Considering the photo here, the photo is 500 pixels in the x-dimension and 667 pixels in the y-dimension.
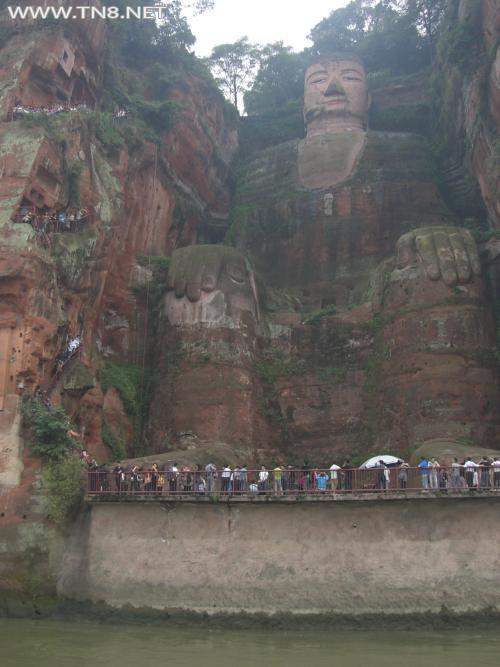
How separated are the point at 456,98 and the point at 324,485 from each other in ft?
85.7

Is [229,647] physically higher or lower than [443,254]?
lower

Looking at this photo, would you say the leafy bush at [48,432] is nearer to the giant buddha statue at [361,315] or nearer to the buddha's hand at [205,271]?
the giant buddha statue at [361,315]

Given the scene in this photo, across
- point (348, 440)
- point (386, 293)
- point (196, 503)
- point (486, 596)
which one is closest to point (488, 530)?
point (486, 596)

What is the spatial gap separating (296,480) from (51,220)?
12648 mm

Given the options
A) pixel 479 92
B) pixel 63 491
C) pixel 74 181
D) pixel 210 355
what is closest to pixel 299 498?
pixel 63 491

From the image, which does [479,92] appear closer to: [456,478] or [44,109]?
[44,109]

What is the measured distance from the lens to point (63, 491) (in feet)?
79.6

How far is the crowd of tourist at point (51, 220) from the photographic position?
1100 inches

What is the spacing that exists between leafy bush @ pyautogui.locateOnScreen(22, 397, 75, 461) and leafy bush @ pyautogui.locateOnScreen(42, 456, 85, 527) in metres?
0.51

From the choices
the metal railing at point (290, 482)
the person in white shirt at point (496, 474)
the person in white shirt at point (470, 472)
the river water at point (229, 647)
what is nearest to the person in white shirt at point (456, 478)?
the metal railing at point (290, 482)

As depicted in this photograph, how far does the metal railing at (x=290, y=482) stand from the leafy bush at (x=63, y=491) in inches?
22.1

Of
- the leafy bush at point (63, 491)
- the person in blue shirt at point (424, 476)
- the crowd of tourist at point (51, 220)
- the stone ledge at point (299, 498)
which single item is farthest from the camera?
the crowd of tourist at point (51, 220)

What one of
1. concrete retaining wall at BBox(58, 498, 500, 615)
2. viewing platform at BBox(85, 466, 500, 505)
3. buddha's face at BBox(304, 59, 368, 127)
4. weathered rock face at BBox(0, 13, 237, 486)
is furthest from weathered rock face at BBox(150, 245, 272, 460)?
buddha's face at BBox(304, 59, 368, 127)

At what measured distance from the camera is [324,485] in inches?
910
